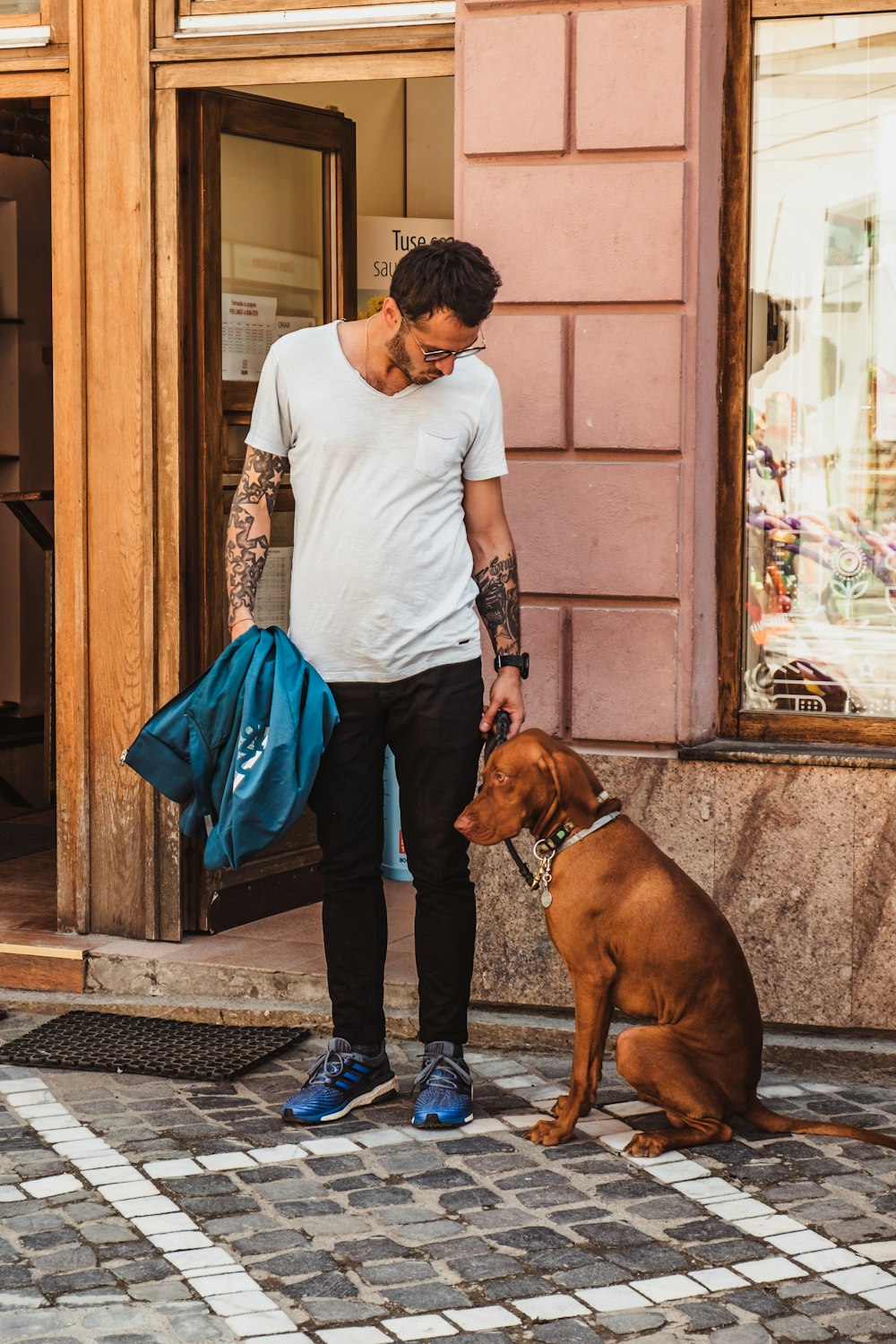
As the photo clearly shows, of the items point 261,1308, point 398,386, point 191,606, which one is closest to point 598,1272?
point 261,1308

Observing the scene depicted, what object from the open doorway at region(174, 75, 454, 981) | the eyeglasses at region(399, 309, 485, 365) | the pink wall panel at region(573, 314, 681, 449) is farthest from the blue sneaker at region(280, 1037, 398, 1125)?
the pink wall panel at region(573, 314, 681, 449)

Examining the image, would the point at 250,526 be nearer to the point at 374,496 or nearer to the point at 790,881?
the point at 374,496

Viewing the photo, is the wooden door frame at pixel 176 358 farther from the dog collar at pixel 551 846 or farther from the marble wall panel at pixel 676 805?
the dog collar at pixel 551 846

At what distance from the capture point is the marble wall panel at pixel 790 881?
17.6 feet

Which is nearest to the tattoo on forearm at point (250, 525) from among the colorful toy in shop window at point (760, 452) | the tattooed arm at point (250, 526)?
the tattooed arm at point (250, 526)

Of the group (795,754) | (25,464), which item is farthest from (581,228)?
(25,464)

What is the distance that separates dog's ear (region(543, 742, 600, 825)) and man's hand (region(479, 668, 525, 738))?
0.18 meters

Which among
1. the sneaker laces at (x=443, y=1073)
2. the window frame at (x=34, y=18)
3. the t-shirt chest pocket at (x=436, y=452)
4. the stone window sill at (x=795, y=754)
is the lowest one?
the sneaker laces at (x=443, y=1073)

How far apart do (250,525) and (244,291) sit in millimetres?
1970

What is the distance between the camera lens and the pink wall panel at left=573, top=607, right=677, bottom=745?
550 centimetres

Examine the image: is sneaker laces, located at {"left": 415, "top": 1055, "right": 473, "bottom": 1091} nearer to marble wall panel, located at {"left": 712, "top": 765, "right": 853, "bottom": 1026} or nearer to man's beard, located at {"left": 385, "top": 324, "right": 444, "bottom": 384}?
marble wall panel, located at {"left": 712, "top": 765, "right": 853, "bottom": 1026}

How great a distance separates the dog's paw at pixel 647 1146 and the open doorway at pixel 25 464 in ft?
16.5

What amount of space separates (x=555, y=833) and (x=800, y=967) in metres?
1.19

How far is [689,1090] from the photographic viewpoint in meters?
4.54
